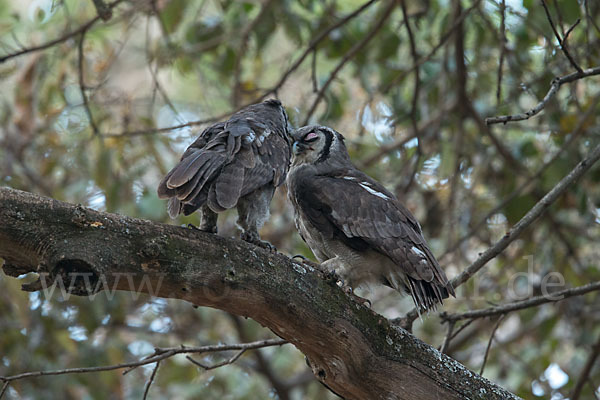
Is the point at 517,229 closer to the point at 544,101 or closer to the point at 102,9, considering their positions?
the point at 544,101

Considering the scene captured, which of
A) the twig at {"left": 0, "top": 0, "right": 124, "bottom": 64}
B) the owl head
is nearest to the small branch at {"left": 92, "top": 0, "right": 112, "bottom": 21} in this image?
the twig at {"left": 0, "top": 0, "right": 124, "bottom": 64}

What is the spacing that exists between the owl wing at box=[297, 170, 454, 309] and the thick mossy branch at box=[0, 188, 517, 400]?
0.62m

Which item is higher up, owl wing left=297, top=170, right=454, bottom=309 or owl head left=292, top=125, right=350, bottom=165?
owl head left=292, top=125, right=350, bottom=165

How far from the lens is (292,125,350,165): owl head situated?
14.8ft

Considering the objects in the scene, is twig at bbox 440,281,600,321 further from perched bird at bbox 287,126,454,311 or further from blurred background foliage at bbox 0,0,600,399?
blurred background foliage at bbox 0,0,600,399

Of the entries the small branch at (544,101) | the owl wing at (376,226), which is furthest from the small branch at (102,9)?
the small branch at (544,101)

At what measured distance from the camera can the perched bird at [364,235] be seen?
11.8 ft

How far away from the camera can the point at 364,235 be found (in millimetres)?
3715

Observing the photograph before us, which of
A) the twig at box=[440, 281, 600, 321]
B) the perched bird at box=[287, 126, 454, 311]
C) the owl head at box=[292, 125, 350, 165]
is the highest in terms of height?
the owl head at box=[292, 125, 350, 165]

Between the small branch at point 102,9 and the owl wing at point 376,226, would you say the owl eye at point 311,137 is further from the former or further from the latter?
the small branch at point 102,9

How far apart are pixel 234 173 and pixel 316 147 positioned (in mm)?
1447

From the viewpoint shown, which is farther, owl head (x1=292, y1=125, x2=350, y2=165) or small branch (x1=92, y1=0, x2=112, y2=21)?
owl head (x1=292, y1=125, x2=350, y2=165)

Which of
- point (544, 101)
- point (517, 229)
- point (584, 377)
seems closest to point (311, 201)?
point (517, 229)

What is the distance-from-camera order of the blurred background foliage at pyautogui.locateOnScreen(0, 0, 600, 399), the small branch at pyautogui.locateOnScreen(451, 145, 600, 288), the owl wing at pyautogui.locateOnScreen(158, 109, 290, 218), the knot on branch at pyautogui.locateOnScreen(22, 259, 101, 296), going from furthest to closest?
1. the blurred background foliage at pyautogui.locateOnScreen(0, 0, 600, 399)
2. the small branch at pyautogui.locateOnScreen(451, 145, 600, 288)
3. the owl wing at pyautogui.locateOnScreen(158, 109, 290, 218)
4. the knot on branch at pyautogui.locateOnScreen(22, 259, 101, 296)
